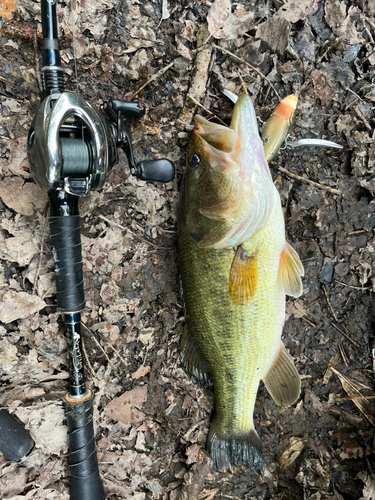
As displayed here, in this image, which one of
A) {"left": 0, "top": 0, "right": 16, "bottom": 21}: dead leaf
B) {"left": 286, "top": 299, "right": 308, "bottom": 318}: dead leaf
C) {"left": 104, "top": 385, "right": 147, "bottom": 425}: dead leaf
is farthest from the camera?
{"left": 286, "top": 299, "right": 308, "bottom": 318}: dead leaf

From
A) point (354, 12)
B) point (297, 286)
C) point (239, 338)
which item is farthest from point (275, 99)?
point (239, 338)

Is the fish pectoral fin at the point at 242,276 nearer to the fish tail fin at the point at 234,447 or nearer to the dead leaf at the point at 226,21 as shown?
the fish tail fin at the point at 234,447

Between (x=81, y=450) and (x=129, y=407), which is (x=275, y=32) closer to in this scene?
(x=129, y=407)

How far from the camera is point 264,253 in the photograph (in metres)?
1.81

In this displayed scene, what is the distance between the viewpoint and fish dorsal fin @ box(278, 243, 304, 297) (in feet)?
6.19

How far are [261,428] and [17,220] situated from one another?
77.0 inches

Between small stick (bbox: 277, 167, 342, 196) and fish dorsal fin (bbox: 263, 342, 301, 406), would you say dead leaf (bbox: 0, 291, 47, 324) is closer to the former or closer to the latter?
fish dorsal fin (bbox: 263, 342, 301, 406)

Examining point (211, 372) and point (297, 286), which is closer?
point (297, 286)

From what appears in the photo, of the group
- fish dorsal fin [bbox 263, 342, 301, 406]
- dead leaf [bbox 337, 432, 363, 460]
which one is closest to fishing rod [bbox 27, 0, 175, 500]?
fish dorsal fin [bbox 263, 342, 301, 406]

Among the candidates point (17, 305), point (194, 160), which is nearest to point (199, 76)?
point (194, 160)

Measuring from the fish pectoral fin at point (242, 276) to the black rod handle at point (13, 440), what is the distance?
1.35m

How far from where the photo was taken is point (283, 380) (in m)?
2.04

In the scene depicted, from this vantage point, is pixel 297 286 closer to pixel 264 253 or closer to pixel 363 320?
pixel 264 253

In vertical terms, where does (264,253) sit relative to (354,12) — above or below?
below
